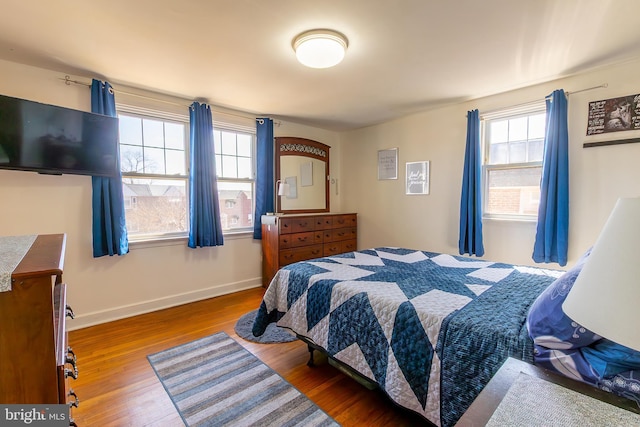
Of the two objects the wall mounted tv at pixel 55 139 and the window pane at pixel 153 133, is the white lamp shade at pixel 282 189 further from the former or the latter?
the wall mounted tv at pixel 55 139

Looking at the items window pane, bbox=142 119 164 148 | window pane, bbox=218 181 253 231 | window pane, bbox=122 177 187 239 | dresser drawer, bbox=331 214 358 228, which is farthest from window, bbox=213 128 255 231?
dresser drawer, bbox=331 214 358 228

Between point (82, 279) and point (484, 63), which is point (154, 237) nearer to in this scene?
point (82, 279)

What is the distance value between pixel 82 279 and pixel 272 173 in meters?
2.31

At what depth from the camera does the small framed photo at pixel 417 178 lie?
3.68 m

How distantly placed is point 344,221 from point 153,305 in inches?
103

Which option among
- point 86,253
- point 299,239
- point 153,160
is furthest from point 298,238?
point 86,253

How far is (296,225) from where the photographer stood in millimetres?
3602

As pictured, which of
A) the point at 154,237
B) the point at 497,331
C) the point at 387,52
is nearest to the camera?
the point at 497,331

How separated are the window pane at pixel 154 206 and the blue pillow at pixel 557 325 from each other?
329 centimetres

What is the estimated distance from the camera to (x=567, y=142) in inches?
102

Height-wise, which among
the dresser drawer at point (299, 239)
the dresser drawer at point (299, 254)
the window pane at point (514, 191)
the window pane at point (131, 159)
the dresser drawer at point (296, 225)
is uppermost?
the window pane at point (131, 159)

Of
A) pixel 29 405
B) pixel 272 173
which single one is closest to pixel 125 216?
pixel 272 173

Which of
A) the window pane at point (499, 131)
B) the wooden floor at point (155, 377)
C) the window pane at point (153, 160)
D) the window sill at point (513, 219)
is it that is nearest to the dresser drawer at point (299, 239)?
the wooden floor at point (155, 377)

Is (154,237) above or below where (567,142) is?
below
